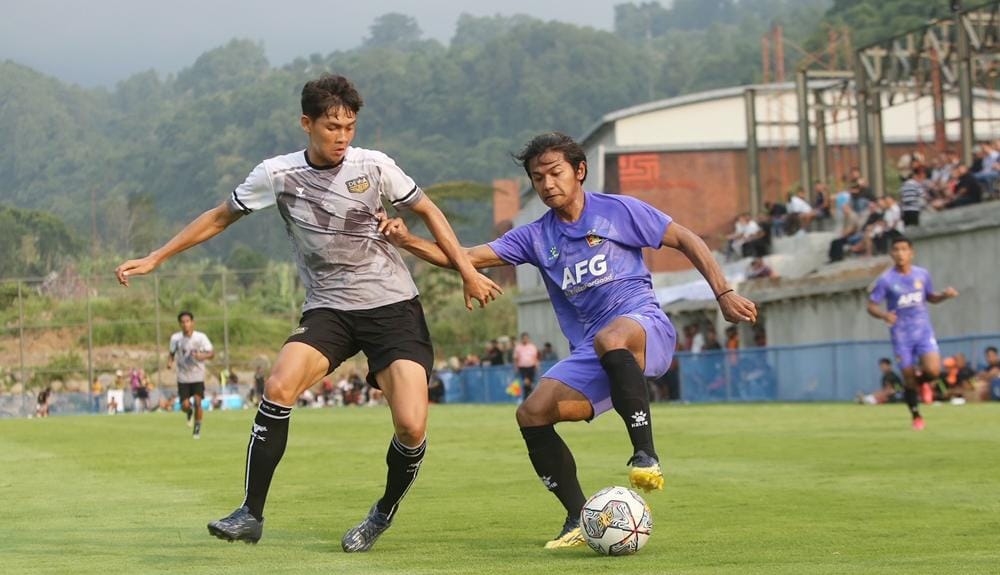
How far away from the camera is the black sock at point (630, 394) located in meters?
8.00

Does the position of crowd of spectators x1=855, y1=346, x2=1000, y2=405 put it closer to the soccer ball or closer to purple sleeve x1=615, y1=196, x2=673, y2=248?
purple sleeve x1=615, y1=196, x2=673, y2=248

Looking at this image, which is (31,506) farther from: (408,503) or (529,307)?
(529,307)

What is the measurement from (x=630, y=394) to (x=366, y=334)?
4.72ft

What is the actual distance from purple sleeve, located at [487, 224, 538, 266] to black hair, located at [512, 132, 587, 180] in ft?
1.25

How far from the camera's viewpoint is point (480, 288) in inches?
342

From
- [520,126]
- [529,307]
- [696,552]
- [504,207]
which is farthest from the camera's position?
[520,126]

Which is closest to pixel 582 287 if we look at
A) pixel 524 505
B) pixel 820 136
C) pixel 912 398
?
pixel 524 505

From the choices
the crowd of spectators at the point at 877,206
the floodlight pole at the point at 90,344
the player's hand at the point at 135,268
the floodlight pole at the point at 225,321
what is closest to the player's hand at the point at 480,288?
the player's hand at the point at 135,268

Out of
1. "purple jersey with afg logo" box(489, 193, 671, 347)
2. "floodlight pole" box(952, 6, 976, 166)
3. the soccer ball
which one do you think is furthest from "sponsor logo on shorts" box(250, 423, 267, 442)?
"floodlight pole" box(952, 6, 976, 166)

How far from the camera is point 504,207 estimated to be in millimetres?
102375

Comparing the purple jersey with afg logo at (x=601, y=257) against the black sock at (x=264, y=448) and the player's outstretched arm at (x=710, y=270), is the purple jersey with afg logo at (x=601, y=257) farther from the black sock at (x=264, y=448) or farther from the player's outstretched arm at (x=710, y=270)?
the black sock at (x=264, y=448)

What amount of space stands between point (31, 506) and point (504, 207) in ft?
297

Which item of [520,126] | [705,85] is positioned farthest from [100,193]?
[705,85]

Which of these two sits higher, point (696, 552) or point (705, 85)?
point (705, 85)
